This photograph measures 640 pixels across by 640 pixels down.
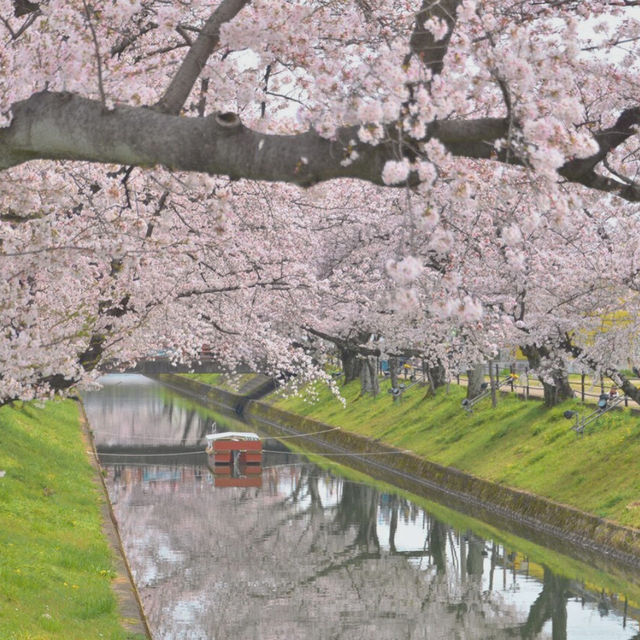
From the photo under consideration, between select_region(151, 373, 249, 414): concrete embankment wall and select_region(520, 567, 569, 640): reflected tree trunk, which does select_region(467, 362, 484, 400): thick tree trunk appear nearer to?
select_region(520, 567, 569, 640): reflected tree trunk

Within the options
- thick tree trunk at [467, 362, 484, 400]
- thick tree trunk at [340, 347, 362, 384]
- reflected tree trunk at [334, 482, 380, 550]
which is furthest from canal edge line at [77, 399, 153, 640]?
thick tree trunk at [340, 347, 362, 384]

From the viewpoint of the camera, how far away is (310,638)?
17453 mm

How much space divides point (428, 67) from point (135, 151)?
83.4 inches

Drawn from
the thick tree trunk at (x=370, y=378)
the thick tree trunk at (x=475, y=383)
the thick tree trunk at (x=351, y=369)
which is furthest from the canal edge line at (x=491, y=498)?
the thick tree trunk at (x=351, y=369)

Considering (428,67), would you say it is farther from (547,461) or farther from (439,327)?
(439,327)

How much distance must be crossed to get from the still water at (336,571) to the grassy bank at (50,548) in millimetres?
1859

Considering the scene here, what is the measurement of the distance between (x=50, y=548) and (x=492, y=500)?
15.2 meters

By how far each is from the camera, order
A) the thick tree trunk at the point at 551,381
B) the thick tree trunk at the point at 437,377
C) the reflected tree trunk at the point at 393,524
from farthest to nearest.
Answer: the thick tree trunk at the point at 437,377 → the thick tree trunk at the point at 551,381 → the reflected tree trunk at the point at 393,524

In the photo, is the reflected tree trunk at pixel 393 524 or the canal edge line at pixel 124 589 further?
the reflected tree trunk at pixel 393 524

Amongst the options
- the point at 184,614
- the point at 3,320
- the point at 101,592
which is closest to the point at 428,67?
the point at 3,320

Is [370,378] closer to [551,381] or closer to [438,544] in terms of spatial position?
[551,381]

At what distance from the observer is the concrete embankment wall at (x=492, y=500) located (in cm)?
2191

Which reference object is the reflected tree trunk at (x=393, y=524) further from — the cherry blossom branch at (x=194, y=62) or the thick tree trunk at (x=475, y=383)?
the cherry blossom branch at (x=194, y=62)

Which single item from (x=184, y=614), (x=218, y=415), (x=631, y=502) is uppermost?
(x=631, y=502)
